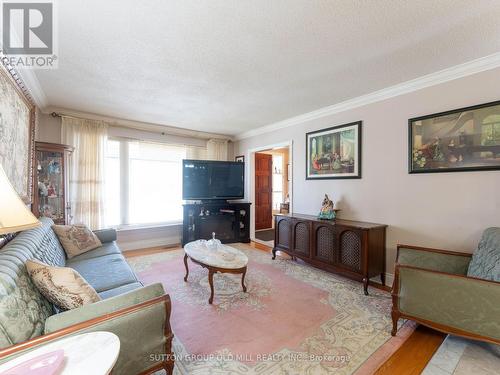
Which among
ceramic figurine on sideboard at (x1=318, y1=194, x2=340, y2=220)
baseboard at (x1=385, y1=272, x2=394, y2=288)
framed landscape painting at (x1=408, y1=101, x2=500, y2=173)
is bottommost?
baseboard at (x1=385, y1=272, x2=394, y2=288)

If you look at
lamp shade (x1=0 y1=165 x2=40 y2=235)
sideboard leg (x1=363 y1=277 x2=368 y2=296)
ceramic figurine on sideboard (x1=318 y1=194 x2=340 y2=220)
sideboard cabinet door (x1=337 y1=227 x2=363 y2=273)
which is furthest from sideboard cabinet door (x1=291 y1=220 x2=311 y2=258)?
lamp shade (x1=0 y1=165 x2=40 y2=235)

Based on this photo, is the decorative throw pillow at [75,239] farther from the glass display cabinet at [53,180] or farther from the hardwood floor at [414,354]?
the hardwood floor at [414,354]

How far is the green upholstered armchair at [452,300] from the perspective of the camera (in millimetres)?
1531

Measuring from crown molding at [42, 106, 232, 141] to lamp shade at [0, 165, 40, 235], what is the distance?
→ 352cm

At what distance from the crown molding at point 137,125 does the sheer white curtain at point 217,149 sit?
110 mm

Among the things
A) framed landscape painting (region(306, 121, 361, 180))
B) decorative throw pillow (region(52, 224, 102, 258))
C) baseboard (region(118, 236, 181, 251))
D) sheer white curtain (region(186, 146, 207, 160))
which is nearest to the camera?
decorative throw pillow (region(52, 224, 102, 258))

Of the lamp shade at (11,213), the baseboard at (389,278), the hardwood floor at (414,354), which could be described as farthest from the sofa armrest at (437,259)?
the lamp shade at (11,213)

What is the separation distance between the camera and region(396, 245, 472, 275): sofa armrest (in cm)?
206

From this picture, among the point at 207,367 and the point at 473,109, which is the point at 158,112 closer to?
the point at 207,367

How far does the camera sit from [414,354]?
169 centimetres

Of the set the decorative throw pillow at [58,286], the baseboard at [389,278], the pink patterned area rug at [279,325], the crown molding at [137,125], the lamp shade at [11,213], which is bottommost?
the pink patterned area rug at [279,325]

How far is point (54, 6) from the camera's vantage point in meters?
1.51

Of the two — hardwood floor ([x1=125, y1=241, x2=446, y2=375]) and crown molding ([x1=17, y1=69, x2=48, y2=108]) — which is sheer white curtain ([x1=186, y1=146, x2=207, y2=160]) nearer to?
crown molding ([x1=17, y1=69, x2=48, y2=108])

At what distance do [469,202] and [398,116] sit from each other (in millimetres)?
1190
